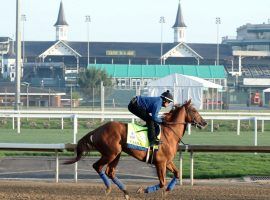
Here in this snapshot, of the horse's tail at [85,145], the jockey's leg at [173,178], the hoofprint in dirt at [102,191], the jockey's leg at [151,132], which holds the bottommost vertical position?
the hoofprint in dirt at [102,191]

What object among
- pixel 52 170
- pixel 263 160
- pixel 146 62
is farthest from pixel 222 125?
pixel 146 62

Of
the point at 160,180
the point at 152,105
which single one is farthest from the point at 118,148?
the point at 152,105

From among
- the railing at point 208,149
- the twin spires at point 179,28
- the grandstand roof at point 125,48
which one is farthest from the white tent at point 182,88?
the twin spires at point 179,28

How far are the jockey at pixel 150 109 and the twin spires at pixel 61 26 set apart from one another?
79697 millimetres

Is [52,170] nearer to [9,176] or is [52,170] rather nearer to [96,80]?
[9,176]

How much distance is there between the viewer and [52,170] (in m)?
16.2

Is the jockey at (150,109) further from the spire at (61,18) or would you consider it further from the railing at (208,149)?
the spire at (61,18)

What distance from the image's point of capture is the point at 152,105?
467 inches

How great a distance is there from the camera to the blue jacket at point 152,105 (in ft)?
38.7

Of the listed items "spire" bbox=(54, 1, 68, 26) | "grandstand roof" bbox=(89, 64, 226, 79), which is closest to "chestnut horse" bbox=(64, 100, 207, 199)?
"grandstand roof" bbox=(89, 64, 226, 79)

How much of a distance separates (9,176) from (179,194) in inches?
170

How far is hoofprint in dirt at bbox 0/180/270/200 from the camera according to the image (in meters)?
11.5

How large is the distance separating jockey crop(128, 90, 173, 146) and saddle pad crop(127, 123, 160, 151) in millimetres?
93

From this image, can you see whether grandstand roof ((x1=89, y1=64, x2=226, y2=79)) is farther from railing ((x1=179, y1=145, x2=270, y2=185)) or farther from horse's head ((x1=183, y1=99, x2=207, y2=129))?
horse's head ((x1=183, y1=99, x2=207, y2=129))
